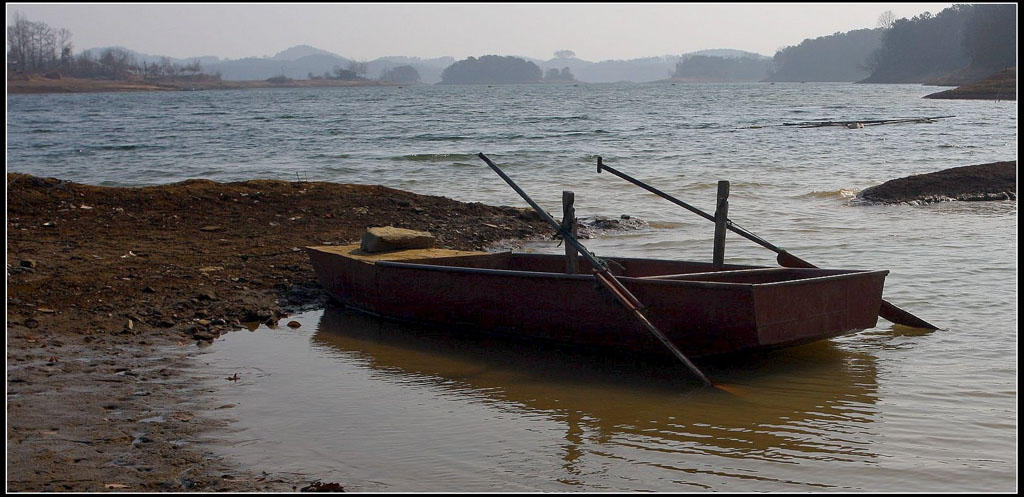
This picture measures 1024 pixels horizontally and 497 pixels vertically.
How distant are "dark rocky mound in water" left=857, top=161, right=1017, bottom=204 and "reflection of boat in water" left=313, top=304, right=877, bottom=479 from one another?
991 cm

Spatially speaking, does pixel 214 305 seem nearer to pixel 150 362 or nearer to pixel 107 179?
pixel 150 362

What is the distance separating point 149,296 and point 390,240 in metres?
2.38

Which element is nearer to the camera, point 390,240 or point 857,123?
point 390,240

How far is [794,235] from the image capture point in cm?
1451

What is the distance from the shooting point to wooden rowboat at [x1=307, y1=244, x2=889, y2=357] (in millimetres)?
7344

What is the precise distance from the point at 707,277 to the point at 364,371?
2.92 m

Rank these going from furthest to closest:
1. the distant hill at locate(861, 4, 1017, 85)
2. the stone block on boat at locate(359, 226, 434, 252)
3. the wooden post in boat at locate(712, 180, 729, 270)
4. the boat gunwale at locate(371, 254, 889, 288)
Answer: the distant hill at locate(861, 4, 1017, 85) → the stone block on boat at locate(359, 226, 434, 252) → the wooden post in boat at locate(712, 180, 729, 270) → the boat gunwale at locate(371, 254, 889, 288)

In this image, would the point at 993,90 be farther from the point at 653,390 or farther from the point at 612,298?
the point at 653,390

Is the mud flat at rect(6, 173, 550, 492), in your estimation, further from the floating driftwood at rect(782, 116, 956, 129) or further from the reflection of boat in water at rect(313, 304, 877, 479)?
the floating driftwood at rect(782, 116, 956, 129)

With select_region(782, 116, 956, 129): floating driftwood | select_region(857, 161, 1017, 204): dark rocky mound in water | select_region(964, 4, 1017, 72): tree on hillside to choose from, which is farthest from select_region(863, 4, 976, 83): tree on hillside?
select_region(857, 161, 1017, 204): dark rocky mound in water

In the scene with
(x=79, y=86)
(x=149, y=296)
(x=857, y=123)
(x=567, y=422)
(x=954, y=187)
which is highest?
(x=79, y=86)

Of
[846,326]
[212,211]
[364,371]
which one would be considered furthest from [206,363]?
[212,211]

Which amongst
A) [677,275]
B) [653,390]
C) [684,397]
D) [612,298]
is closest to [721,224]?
[677,275]

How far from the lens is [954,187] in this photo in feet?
56.7
